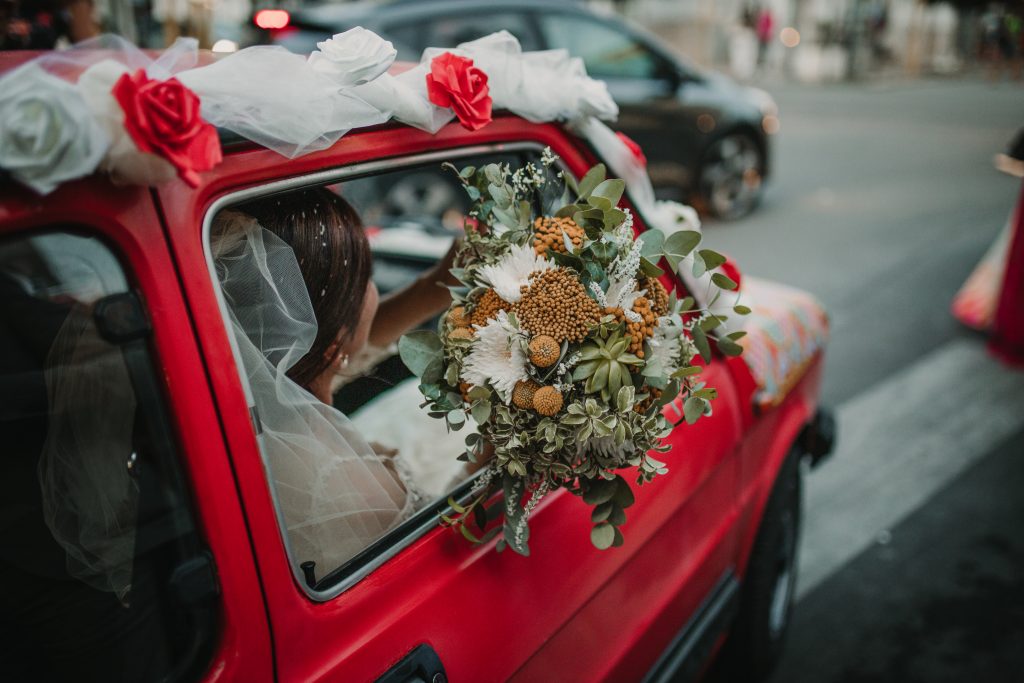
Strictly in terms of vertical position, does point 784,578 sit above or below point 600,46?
below

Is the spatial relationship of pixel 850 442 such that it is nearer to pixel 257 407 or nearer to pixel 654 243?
pixel 654 243

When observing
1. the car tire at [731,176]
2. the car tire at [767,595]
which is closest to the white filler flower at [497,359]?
the car tire at [767,595]

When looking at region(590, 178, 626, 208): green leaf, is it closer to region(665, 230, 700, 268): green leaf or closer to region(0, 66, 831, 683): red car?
region(665, 230, 700, 268): green leaf

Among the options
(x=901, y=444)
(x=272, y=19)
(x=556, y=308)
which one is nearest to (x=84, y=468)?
(x=556, y=308)

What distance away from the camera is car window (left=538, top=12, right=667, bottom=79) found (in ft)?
20.6

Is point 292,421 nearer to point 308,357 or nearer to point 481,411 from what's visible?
point 308,357

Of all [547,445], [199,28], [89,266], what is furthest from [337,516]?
[199,28]

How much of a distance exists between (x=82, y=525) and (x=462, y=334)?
2.13 feet

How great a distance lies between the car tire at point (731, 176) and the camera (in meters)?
7.35

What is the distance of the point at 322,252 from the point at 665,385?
2.20 feet

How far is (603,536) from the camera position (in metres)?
1.31

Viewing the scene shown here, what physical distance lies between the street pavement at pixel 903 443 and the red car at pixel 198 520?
5.44ft

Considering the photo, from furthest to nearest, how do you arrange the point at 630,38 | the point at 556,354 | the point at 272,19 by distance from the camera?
the point at 630,38, the point at 272,19, the point at 556,354

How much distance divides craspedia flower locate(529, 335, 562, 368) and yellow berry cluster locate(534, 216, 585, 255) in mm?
170
